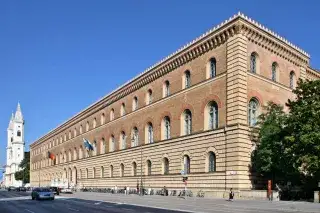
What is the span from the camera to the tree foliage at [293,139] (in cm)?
3312

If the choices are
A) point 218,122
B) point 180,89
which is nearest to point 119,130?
point 180,89

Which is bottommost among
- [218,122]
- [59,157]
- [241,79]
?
[59,157]

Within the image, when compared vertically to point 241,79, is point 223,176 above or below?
below

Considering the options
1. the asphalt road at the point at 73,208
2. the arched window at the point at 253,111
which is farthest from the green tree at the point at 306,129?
the asphalt road at the point at 73,208

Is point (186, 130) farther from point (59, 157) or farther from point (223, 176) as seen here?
point (59, 157)

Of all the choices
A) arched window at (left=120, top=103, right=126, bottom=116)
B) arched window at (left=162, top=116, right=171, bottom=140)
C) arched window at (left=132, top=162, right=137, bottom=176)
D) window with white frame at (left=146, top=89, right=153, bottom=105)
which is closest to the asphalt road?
arched window at (left=162, top=116, right=171, bottom=140)

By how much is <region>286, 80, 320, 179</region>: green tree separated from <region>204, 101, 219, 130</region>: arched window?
834 centimetres

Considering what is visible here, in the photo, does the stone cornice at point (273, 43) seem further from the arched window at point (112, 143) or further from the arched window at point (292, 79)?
the arched window at point (112, 143)

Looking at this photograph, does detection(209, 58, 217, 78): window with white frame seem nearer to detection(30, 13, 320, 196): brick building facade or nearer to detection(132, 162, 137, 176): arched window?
detection(30, 13, 320, 196): brick building facade

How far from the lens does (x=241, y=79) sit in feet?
131

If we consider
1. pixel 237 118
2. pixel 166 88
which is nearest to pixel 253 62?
pixel 237 118

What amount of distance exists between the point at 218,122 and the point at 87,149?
41787 mm

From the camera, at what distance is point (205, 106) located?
44000mm

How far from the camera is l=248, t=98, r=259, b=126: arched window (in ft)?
136
